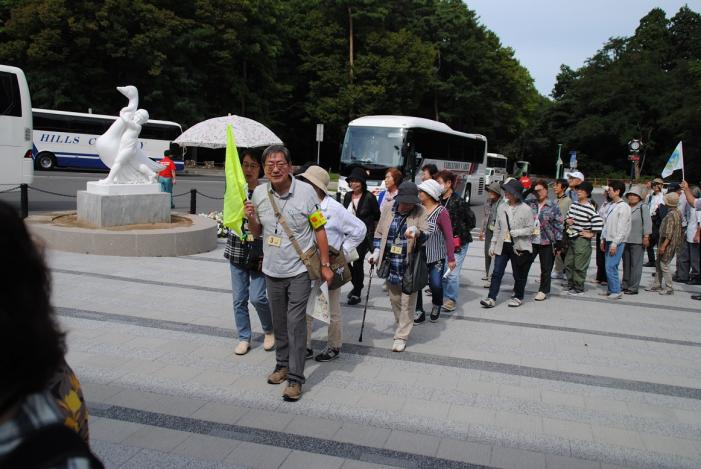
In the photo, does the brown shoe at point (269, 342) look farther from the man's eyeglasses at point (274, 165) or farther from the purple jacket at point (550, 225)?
the purple jacket at point (550, 225)

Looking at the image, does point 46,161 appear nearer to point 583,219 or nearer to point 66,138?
point 66,138

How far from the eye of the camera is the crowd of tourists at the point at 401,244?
4418 mm

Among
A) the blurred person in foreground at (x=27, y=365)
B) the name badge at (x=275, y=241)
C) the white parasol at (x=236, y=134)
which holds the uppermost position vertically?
the white parasol at (x=236, y=134)

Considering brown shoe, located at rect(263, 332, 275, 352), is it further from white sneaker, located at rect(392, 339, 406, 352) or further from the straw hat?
the straw hat

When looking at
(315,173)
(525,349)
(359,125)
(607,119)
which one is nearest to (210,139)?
(315,173)

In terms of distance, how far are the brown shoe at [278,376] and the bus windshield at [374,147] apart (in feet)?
54.3

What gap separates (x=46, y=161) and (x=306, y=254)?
28.3 meters

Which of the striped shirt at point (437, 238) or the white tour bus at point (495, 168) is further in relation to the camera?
the white tour bus at point (495, 168)

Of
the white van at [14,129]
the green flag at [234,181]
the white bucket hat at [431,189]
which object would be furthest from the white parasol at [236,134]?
the white van at [14,129]

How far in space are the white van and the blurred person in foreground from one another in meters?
14.8

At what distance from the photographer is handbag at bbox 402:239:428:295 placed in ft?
18.3

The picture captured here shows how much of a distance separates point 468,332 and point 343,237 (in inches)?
88.7

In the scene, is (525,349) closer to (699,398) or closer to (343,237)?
(699,398)

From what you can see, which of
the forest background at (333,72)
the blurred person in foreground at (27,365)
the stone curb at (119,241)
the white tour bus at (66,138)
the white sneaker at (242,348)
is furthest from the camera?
the forest background at (333,72)
